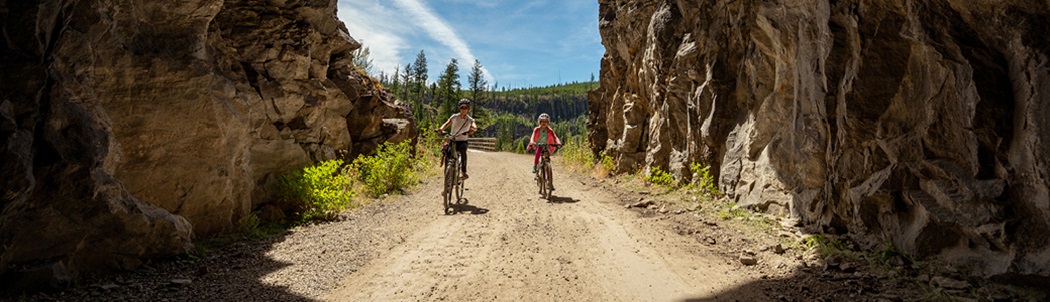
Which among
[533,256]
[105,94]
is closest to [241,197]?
[105,94]

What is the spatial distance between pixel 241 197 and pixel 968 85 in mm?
8507

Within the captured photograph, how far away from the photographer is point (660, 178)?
11.7m

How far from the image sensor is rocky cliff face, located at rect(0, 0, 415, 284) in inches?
139

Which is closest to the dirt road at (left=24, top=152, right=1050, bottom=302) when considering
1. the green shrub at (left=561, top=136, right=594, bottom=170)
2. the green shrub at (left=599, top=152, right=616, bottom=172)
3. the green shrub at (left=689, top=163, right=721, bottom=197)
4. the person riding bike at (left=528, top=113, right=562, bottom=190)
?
the green shrub at (left=689, top=163, right=721, bottom=197)

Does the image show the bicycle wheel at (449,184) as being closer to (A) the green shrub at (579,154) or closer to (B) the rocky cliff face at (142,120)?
(B) the rocky cliff face at (142,120)

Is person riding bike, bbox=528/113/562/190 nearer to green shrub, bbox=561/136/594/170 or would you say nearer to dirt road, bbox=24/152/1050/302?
dirt road, bbox=24/152/1050/302

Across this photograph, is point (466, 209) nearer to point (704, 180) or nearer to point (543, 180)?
point (543, 180)

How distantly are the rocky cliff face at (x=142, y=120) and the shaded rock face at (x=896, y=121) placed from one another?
736 centimetres

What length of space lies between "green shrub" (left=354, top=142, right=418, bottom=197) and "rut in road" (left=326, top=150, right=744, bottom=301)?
245 centimetres

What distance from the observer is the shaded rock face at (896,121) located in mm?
3689

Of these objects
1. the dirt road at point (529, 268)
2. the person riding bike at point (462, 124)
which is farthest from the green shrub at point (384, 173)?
the dirt road at point (529, 268)

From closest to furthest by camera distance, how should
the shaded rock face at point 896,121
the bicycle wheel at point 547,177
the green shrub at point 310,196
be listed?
the shaded rock face at point 896,121
the green shrub at point 310,196
the bicycle wheel at point 547,177

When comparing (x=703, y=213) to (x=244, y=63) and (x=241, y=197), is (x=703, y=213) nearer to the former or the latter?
(x=241, y=197)

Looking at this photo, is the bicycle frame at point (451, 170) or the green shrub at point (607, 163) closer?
the bicycle frame at point (451, 170)
